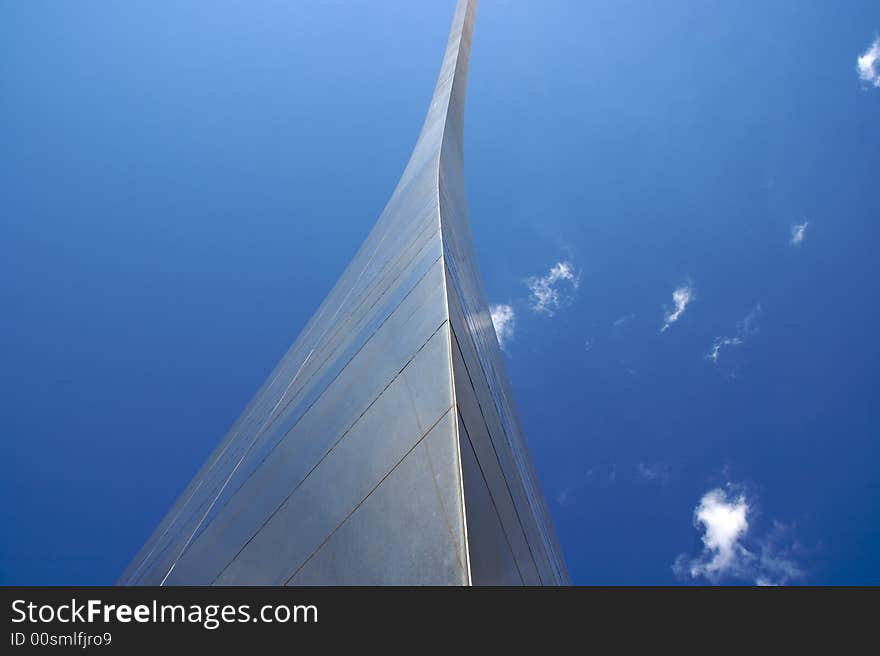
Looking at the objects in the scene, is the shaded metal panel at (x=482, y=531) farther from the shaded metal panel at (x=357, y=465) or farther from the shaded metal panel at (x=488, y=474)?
the shaded metal panel at (x=357, y=465)

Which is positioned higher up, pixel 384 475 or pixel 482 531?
pixel 384 475

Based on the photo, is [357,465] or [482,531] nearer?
[482,531]

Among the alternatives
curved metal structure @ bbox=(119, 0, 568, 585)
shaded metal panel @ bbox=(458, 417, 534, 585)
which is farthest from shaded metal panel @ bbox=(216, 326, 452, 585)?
shaded metal panel @ bbox=(458, 417, 534, 585)

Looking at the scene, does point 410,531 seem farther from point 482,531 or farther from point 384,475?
point 384,475

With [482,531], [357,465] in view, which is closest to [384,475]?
[357,465]

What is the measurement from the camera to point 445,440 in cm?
350

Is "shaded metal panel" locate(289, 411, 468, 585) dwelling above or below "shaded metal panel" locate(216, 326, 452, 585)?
below

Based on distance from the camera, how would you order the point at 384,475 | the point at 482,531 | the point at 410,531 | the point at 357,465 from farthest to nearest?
the point at 357,465 < the point at 384,475 < the point at 482,531 < the point at 410,531

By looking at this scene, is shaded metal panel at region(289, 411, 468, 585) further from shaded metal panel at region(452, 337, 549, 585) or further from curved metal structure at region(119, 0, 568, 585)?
shaded metal panel at region(452, 337, 549, 585)

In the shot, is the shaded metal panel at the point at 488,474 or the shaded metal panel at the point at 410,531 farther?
the shaded metal panel at the point at 488,474

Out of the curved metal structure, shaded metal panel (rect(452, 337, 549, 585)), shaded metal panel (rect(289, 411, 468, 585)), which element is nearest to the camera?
shaded metal panel (rect(289, 411, 468, 585))

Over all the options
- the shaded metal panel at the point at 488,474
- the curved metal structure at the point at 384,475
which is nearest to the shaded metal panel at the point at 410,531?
the curved metal structure at the point at 384,475
